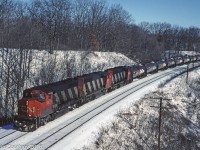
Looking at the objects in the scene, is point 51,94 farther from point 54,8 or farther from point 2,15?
point 54,8

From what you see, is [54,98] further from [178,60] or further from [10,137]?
[178,60]

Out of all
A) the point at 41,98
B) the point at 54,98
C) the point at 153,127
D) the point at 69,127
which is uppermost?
the point at 41,98

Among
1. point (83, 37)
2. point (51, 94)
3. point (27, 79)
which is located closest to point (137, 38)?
point (83, 37)

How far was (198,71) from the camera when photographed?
92.8m

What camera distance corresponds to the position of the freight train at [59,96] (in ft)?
99.0

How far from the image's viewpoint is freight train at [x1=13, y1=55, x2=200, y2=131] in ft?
99.0

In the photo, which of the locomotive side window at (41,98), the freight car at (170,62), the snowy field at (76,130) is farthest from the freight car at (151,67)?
the locomotive side window at (41,98)

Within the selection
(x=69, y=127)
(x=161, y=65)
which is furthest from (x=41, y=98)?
(x=161, y=65)

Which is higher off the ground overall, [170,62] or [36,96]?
[170,62]

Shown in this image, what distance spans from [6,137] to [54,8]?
62.7 m

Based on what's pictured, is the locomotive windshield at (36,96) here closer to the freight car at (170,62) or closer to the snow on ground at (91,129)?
the snow on ground at (91,129)

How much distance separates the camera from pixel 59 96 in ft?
115

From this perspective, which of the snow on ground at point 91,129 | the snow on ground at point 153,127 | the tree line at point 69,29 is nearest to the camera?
the snow on ground at point 91,129

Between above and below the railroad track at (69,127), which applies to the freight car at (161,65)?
above
